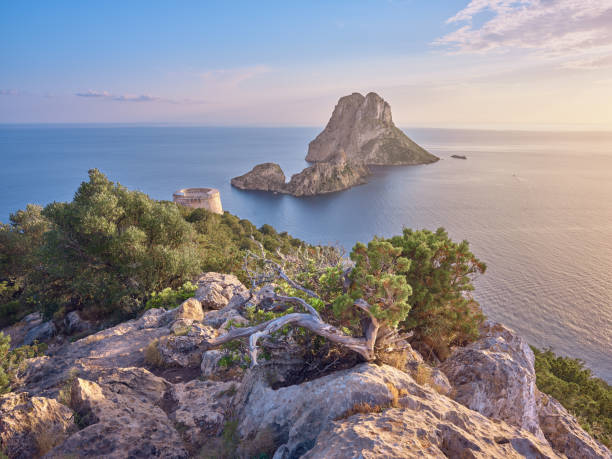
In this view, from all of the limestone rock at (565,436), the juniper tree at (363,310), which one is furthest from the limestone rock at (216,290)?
the limestone rock at (565,436)

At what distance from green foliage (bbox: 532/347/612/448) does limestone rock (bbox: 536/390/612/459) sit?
998 cm

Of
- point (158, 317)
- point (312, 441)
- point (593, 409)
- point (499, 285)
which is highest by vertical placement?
point (312, 441)

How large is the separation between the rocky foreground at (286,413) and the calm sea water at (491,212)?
42.3 metres

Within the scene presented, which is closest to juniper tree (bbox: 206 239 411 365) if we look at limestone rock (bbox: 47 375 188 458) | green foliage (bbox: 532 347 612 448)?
limestone rock (bbox: 47 375 188 458)

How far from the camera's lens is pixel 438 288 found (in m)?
9.90

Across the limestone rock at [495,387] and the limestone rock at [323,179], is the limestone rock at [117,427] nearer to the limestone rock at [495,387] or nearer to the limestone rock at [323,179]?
the limestone rock at [495,387]

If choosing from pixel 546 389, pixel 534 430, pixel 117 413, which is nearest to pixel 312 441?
pixel 117 413

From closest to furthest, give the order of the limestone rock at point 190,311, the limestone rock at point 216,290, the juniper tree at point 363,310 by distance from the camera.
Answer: the juniper tree at point 363,310
the limestone rock at point 190,311
the limestone rock at point 216,290

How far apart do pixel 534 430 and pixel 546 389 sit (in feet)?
49.4

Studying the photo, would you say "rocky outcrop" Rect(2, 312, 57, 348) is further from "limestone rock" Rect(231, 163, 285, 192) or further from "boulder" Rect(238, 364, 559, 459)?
"limestone rock" Rect(231, 163, 285, 192)

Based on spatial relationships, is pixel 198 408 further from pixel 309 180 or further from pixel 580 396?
pixel 309 180

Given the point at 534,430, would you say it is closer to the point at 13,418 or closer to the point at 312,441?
the point at 312,441

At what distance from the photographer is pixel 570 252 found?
69.5 m

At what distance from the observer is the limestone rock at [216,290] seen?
49.0 ft
